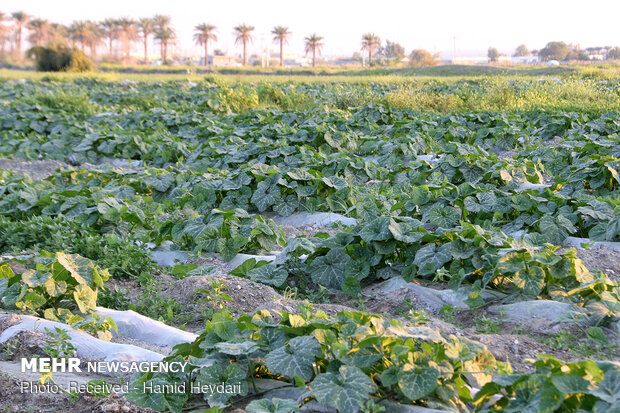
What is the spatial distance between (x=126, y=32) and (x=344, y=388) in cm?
8825

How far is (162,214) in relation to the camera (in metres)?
5.34

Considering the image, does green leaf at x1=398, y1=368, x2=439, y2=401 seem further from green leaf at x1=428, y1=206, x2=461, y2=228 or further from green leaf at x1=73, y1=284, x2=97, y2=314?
green leaf at x1=428, y1=206, x2=461, y2=228

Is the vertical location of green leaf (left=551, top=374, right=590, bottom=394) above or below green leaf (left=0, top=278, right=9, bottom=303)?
above

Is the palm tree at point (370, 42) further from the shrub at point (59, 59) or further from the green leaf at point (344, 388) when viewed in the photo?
the green leaf at point (344, 388)

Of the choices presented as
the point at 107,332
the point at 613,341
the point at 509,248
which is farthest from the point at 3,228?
the point at 613,341

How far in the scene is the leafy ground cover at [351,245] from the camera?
199 cm

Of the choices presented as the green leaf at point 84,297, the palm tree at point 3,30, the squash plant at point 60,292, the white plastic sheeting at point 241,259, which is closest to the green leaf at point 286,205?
the white plastic sheeting at point 241,259

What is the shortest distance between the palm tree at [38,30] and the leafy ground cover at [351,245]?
7812cm

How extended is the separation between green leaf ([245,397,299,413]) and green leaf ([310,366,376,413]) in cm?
10

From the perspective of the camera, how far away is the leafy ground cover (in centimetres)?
199

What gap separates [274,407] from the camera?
1.90 m

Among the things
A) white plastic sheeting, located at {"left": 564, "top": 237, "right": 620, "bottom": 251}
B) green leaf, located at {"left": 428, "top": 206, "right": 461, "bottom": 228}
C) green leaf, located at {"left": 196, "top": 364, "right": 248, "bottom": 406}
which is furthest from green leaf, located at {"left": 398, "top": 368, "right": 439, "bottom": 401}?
white plastic sheeting, located at {"left": 564, "top": 237, "right": 620, "bottom": 251}

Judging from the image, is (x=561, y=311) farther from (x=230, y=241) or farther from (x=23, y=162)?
(x=23, y=162)

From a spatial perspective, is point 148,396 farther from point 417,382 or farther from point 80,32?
point 80,32
